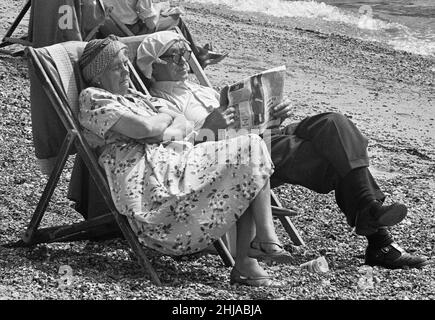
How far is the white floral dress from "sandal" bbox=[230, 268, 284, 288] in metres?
0.22

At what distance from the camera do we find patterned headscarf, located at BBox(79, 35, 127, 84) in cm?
540

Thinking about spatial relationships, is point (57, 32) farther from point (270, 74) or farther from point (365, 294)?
point (365, 294)

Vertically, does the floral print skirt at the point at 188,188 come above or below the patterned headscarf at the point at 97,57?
below

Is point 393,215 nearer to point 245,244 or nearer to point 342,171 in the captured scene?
point 342,171

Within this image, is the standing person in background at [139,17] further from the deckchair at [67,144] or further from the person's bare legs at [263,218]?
the person's bare legs at [263,218]

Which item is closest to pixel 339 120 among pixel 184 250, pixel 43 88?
pixel 184 250

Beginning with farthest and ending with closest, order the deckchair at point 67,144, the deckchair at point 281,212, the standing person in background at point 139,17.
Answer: the standing person in background at point 139,17, the deckchair at point 281,212, the deckchair at point 67,144

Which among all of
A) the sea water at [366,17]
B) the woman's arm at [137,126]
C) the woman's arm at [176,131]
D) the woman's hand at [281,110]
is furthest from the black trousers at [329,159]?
the sea water at [366,17]

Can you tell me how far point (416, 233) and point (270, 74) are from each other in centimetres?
144

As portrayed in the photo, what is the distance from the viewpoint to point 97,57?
5.43 metres

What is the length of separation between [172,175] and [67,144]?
638 mm

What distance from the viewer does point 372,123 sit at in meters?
9.60

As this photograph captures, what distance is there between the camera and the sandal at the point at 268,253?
4852 mm

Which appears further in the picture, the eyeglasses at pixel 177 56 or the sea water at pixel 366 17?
the sea water at pixel 366 17
